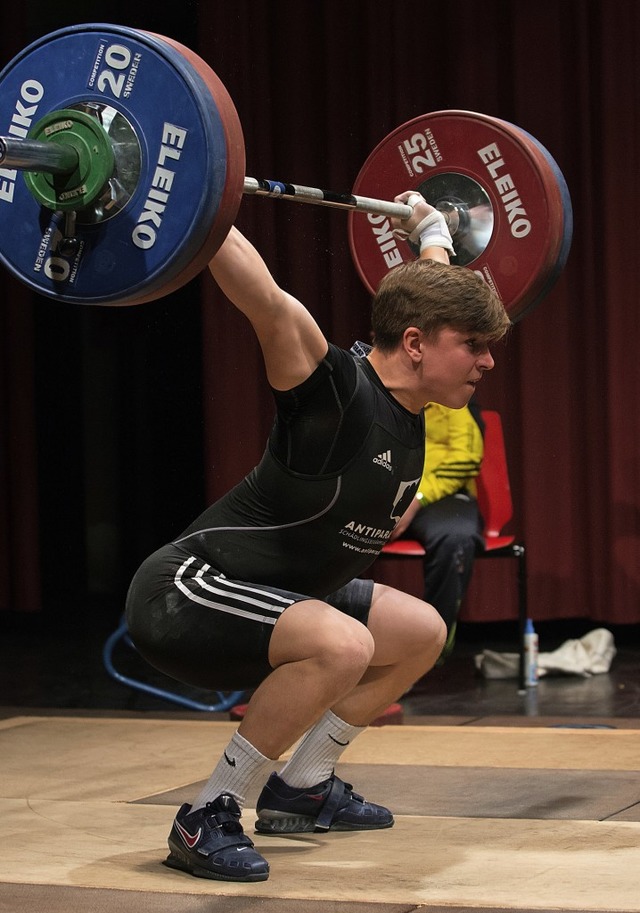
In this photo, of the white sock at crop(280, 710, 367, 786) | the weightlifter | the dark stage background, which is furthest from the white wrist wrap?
the dark stage background

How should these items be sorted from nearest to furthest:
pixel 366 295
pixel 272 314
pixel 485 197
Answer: pixel 272 314, pixel 485 197, pixel 366 295

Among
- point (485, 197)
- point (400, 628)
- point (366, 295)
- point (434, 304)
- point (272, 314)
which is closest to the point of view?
point (272, 314)

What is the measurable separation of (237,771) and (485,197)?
4.95 feet

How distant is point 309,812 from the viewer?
2.74 m

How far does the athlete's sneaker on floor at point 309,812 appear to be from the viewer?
2.74 metres

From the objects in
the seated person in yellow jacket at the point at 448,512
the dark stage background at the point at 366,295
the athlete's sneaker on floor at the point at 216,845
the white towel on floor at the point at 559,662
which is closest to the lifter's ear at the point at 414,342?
the athlete's sneaker on floor at the point at 216,845

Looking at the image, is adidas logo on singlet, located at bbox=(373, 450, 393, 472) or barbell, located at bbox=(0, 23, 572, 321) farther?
adidas logo on singlet, located at bbox=(373, 450, 393, 472)

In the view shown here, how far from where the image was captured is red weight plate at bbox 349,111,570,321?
3.21m

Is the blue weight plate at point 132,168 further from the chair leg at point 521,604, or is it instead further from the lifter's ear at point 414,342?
the chair leg at point 521,604

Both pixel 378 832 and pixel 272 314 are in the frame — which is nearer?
pixel 272 314

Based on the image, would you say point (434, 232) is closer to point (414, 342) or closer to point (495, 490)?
point (414, 342)

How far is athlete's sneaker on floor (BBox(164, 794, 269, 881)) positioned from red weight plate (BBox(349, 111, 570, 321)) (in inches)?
54.3

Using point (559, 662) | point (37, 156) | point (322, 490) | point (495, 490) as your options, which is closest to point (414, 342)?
point (322, 490)

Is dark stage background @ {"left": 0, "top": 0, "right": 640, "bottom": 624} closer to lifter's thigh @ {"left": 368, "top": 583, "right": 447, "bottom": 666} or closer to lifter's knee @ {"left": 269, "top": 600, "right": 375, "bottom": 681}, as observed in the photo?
lifter's thigh @ {"left": 368, "top": 583, "right": 447, "bottom": 666}
